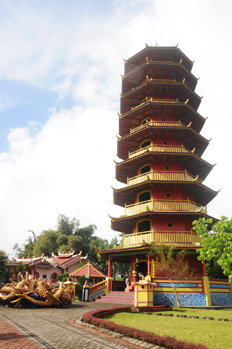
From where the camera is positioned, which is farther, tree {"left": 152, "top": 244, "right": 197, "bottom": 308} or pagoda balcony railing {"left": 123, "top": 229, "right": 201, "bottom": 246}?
pagoda balcony railing {"left": 123, "top": 229, "right": 201, "bottom": 246}

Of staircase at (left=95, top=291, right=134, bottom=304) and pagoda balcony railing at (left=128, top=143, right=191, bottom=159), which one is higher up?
pagoda balcony railing at (left=128, top=143, right=191, bottom=159)

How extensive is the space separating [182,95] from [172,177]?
31.4ft

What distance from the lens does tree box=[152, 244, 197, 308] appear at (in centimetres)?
1778

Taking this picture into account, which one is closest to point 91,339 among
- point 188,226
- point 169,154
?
point 188,226

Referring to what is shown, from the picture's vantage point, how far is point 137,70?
27438 mm

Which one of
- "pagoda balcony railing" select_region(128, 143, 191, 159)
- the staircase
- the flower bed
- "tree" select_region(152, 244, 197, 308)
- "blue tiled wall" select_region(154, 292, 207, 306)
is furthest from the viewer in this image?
"pagoda balcony railing" select_region(128, 143, 191, 159)

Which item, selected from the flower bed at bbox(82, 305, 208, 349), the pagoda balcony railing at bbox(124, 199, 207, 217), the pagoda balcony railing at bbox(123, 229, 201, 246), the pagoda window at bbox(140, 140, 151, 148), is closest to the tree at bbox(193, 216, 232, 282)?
the flower bed at bbox(82, 305, 208, 349)

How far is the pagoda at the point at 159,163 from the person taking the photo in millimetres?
20953

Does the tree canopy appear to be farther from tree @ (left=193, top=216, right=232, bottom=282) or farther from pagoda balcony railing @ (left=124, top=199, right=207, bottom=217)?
tree @ (left=193, top=216, right=232, bottom=282)

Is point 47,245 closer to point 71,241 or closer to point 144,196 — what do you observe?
point 71,241

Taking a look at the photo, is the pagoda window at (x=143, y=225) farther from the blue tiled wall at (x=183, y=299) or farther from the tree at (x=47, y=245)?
the tree at (x=47, y=245)

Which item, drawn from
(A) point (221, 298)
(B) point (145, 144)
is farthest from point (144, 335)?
(B) point (145, 144)

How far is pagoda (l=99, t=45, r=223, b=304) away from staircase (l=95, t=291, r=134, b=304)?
148 centimetres

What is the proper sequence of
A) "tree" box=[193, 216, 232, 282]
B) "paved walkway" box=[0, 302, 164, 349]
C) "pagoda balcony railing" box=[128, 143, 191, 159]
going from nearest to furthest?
"paved walkway" box=[0, 302, 164, 349] → "tree" box=[193, 216, 232, 282] → "pagoda balcony railing" box=[128, 143, 191, 159]
